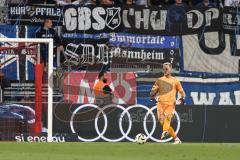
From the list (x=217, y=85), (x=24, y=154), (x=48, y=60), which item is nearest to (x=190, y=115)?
(x=217, y=85)

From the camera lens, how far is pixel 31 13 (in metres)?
20.2

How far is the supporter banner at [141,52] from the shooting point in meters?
20.0

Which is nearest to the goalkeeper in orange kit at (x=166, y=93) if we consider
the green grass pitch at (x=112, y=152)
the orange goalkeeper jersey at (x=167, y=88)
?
the orange goalkeeper jersey at (x=167, y=88)

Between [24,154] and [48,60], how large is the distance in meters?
6.69

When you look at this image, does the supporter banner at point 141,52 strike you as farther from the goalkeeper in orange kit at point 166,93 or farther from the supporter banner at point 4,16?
the supporter banner at point 4,16

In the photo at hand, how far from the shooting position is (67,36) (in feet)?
66.3

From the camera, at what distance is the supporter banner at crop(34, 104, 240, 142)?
19969 millimetres

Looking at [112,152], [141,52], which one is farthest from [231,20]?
[112,152]

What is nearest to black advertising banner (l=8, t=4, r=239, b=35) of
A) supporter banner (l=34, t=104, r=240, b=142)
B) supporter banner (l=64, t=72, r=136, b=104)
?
supporter banner (l=64, t=72, r=136, b=104)

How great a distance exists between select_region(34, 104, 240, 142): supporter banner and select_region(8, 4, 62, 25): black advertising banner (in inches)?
97.6

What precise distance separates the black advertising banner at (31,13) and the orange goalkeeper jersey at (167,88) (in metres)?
3.78

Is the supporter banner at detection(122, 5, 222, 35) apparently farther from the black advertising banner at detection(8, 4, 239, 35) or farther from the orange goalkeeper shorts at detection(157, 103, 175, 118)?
the orange goalkeeper shorts at detection(157, 103, 175, 118)

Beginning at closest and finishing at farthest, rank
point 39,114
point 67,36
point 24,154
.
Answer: point 24,154
point 39,114
point 67,36

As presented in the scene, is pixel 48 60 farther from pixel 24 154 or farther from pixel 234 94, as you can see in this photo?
pixel 24 154
